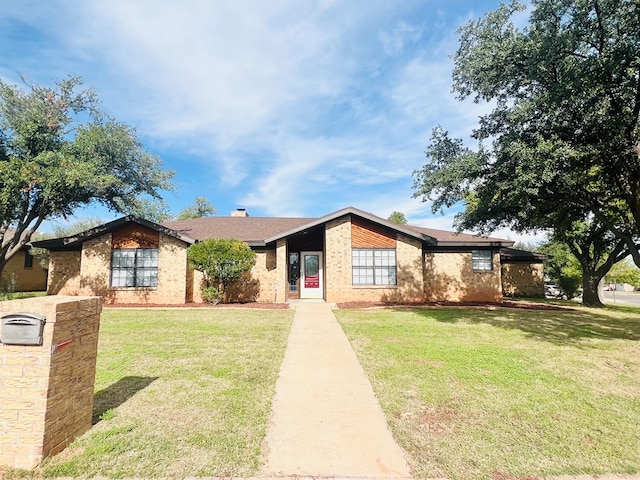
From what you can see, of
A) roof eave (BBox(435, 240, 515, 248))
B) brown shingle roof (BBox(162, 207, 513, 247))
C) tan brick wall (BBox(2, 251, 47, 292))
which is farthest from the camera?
tan brick wall (BBox(2, 251, 47, 292))

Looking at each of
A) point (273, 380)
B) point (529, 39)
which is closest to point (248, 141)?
point (529, 39)

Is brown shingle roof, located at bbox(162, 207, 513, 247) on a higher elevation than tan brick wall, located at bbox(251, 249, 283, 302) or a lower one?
higher

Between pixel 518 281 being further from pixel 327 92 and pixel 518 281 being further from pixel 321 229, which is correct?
pixel 327 92

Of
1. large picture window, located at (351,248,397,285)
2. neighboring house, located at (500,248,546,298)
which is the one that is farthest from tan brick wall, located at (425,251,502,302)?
neighboring house, located at (500,248,546,298)

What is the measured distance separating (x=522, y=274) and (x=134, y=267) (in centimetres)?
2373

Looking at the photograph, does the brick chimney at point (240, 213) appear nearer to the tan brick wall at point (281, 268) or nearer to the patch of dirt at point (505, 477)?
the tan brick wall at point (281, 268)

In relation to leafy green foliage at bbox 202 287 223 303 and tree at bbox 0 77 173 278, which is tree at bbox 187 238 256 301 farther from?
tree at bbox 0 77 173 278

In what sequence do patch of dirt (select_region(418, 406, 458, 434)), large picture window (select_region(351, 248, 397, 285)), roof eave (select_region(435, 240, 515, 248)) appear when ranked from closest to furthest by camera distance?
patch of dirt (select_region(418, 406, 458, 434))
large picture window (select_region(351, 248, 397, 285))
roof eave (select_region(435, 240, 515, 248))

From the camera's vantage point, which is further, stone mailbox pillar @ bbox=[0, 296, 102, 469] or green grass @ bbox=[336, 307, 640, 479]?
green grass @ bbox=[336, 307, 640, 479]

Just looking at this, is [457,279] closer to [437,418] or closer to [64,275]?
[437,418]

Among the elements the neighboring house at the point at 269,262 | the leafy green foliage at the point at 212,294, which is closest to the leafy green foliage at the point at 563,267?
the neighboring house at the point at 269,262

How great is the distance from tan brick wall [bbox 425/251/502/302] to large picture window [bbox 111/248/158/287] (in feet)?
46.1

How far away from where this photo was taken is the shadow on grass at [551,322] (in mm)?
8867

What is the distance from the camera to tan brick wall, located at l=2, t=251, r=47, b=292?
24.3 meters
